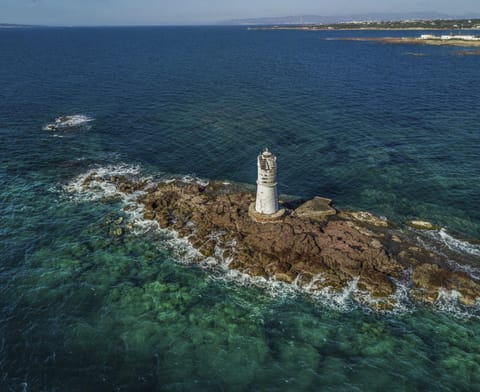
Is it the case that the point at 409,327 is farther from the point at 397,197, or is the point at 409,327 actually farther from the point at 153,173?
the point at 153,173

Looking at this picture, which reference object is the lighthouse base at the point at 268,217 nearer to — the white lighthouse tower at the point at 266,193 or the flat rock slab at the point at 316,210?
the white lighthouse tower at the point at 266,193

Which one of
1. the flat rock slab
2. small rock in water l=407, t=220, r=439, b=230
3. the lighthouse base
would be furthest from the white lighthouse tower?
small rock in water l=407, t=220, r=439, b=230

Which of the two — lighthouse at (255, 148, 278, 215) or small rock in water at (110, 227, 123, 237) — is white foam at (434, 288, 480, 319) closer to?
lighthouse at (255, 148, 278, 215)

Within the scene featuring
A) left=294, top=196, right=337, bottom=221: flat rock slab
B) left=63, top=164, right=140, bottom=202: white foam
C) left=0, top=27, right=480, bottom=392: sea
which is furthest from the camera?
left=63, top=164, right=140, bottom=202: white foam

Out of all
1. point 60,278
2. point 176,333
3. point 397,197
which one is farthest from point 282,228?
point 60,278

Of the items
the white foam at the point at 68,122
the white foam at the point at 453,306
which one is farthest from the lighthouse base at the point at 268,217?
the white foam at the point at 68,122

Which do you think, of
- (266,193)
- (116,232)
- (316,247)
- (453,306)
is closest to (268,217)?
(266,193)
